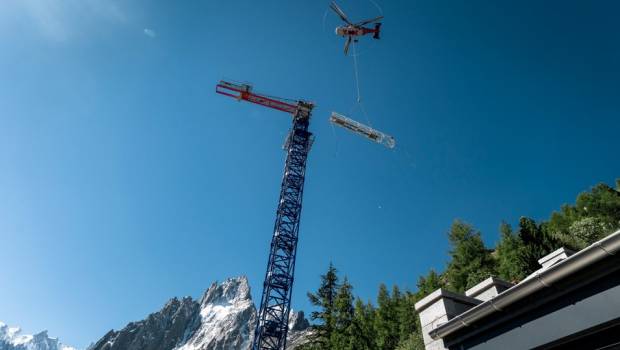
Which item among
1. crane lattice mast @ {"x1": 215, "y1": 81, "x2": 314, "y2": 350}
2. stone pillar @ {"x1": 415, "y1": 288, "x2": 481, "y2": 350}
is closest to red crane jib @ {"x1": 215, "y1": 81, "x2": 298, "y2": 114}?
crane lattice mast @ {"x1": 215, "y1": 81, "x2": 314, "y2": 350}

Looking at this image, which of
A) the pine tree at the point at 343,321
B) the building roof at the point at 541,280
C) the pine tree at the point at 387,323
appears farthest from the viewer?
the pine tree at the point at 387,323

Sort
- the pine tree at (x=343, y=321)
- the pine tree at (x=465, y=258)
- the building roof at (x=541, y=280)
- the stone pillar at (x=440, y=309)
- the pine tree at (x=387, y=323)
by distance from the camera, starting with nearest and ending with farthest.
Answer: the building roof at (x=541, y=280) < the stone pillar at (x=440, y=309) < the pine tree at (x=343, y=321) < the pine tree at (x=465, y=258) < the pine tree at (x=387, y=323)

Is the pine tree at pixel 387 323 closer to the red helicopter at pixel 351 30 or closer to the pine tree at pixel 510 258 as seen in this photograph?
the pine tree at pixel 510 258

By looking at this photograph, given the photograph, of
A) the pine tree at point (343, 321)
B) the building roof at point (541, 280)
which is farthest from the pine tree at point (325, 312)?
the building roof at point (541, 280)

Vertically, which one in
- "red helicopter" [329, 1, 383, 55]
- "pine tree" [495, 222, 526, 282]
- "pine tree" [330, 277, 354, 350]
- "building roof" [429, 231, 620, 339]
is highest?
"red helicopter" [329, 1, 383, 55]

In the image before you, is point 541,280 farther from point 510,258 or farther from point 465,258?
point 465,258

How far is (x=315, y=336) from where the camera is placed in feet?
114

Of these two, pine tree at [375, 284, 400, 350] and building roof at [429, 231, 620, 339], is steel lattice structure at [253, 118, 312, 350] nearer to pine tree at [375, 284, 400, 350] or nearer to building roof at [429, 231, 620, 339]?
pine tree at [375, 284, 400, 350]

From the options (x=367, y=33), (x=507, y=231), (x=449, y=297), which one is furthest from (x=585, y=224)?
(x=449, y=297)

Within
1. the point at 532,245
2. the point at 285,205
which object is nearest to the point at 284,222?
the point at 285,205

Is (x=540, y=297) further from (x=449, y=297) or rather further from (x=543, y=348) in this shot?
(x=449, y=297)

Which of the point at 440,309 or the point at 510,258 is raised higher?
the point at 510,258

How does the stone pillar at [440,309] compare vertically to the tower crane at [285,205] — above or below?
below

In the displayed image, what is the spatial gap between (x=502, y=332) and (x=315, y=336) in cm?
3042
